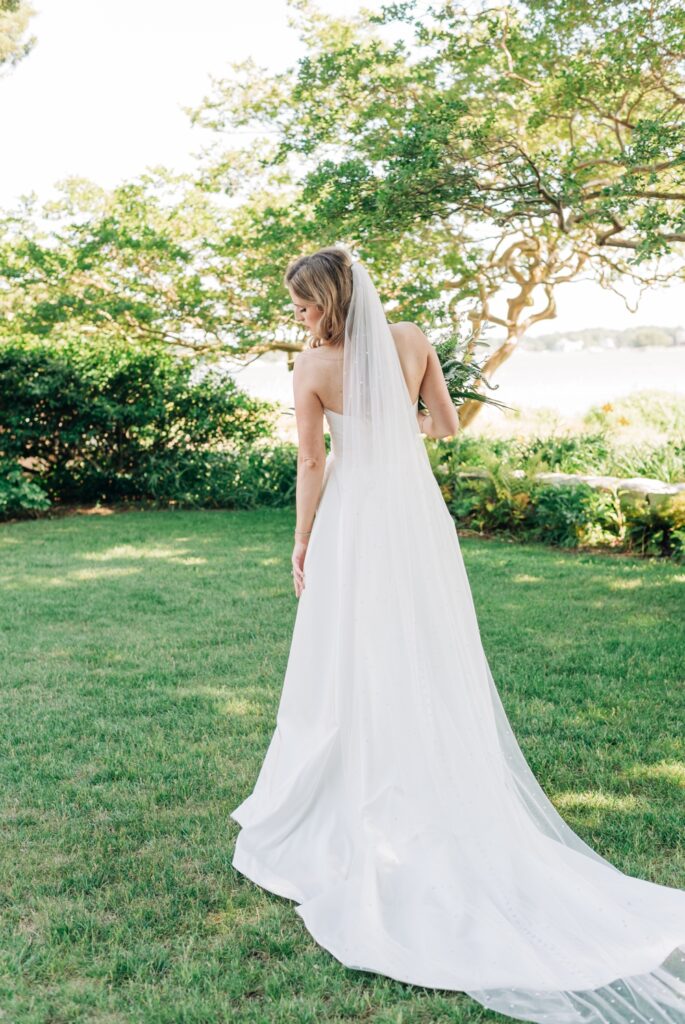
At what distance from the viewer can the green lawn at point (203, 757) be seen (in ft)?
8.57

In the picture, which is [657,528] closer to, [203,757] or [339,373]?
[203,757]

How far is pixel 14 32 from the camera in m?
13.2

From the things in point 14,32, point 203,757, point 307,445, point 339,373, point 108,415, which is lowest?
point 203,757

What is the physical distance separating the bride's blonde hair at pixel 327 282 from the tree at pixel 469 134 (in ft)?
14.4

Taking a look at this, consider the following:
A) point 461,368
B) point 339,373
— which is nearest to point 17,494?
point 461,368

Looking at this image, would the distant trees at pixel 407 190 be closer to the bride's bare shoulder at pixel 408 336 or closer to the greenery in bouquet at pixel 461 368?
the greenery in bouquet at pixel 461 368

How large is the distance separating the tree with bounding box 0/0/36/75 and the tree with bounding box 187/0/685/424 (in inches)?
109

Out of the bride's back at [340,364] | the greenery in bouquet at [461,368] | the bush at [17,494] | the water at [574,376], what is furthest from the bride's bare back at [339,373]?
the water at [574,376]

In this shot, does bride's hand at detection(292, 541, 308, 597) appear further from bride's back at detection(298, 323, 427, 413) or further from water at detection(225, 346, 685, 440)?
water at detection(225, 346, 685, 440)

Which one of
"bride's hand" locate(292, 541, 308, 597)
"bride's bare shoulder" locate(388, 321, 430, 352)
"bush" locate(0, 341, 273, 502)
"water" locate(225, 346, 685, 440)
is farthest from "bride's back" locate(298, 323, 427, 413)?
"water" locate(225, 346, 685, 440)

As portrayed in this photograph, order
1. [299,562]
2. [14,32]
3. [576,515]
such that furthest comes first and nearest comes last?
[14,32] → [576,515] → [299,562]

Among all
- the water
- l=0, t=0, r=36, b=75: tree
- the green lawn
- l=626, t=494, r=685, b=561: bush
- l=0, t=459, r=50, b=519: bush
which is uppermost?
l=0, t=0, r=36, b=75: tree

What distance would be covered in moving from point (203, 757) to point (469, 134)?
673 centimetres

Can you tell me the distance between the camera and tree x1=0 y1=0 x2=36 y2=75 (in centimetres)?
1306
